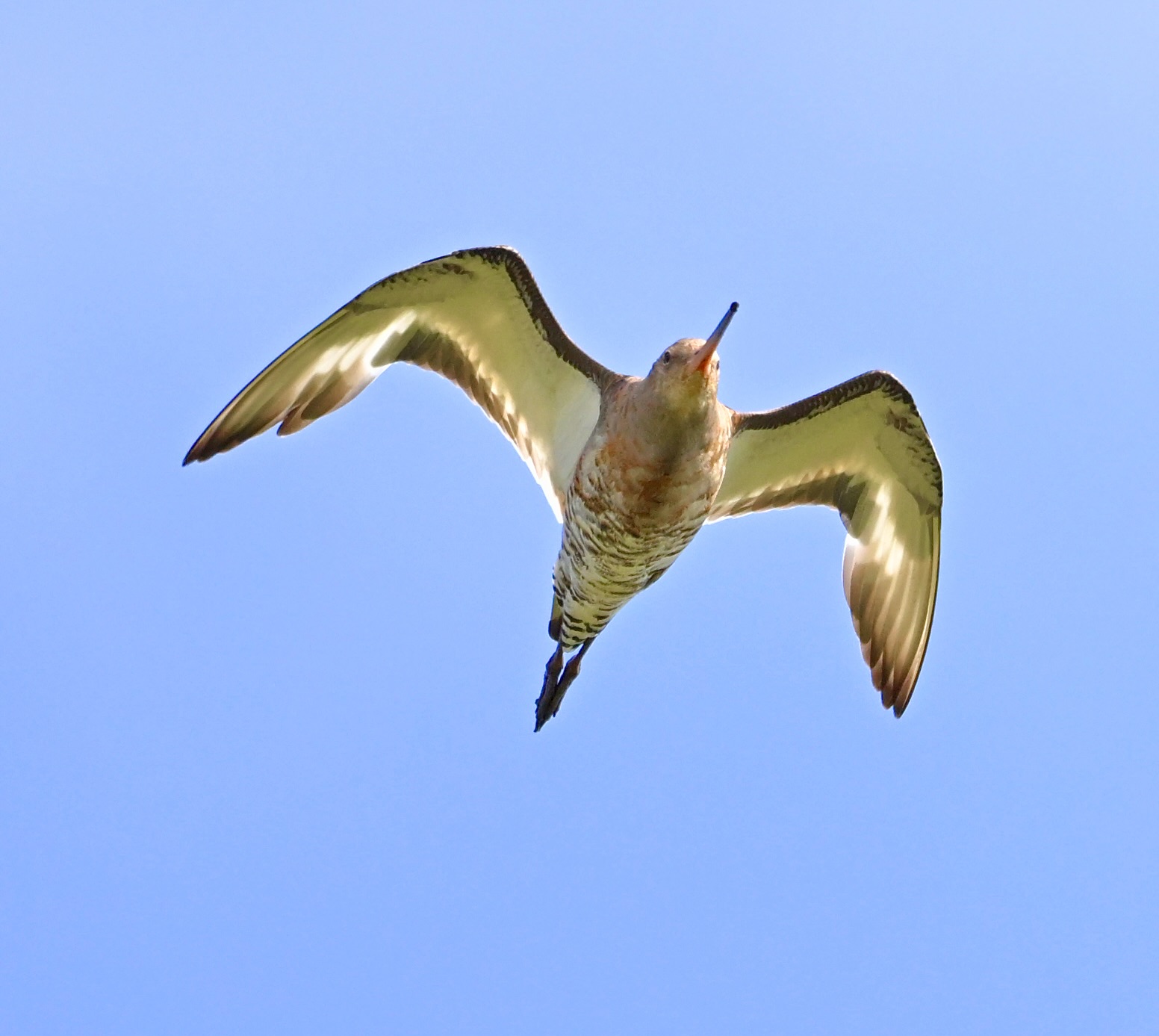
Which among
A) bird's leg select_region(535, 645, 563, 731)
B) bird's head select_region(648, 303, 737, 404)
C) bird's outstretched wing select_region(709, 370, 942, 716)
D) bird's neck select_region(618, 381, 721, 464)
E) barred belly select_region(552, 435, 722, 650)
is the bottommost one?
bird's leg select_region(535, 645, 563, 731)

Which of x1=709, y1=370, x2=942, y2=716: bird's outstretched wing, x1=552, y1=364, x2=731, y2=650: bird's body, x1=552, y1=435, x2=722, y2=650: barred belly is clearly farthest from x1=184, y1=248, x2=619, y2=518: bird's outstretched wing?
x1=709, y1=370, x2=942, y2=716: bird's outstretched wing

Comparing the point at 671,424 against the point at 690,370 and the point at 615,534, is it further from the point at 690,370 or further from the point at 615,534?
the point at 615,534

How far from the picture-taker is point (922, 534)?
9086 mm

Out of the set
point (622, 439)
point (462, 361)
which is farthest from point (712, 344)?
point (462, 361)

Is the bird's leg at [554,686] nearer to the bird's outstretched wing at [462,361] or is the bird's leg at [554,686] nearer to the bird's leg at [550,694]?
the bird's leg at [550,694]

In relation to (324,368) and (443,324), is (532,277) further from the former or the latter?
(324,368)

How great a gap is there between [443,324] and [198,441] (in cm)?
186

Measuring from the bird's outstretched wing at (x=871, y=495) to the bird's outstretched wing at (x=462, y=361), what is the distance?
1.26m

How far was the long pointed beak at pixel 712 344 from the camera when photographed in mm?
7117

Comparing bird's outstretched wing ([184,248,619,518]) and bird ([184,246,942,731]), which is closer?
bird ([184,246,942,731])

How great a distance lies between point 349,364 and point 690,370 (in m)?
2.49

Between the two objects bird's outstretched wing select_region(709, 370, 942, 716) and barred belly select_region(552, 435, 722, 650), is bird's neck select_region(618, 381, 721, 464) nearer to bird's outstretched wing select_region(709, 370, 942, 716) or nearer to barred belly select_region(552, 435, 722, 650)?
barred belly select_region(552, 435, 722, 650)

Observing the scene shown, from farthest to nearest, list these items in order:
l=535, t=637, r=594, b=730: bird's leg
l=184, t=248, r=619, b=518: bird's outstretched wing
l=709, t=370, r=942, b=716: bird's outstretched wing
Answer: l=535, t=637, r=594, b=730: bird's leg < l=709, t=370, r=942, b=716: bird's outstretched wing < l=184, t=248, r=619, b=518: bird's outstretched wing

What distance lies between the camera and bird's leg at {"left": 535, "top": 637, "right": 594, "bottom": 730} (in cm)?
917
